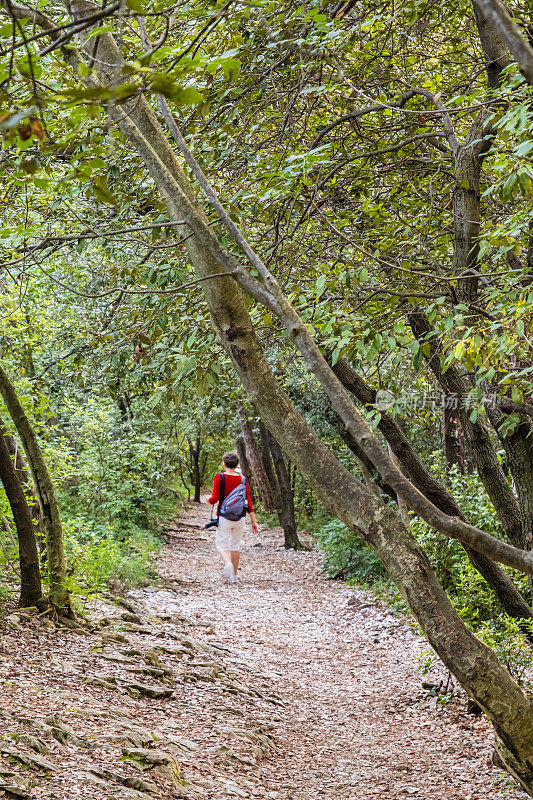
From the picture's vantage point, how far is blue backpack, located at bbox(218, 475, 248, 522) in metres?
11.1

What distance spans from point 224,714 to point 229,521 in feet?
17.5

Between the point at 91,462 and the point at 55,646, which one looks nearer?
the point at 55,646

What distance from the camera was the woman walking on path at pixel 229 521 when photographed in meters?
11.0

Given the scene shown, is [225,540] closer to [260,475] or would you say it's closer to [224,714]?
[224,714]

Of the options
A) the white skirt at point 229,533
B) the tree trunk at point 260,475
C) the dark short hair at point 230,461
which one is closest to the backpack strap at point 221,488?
the dark short hair at point 230,461

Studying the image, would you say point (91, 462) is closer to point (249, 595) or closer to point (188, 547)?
point (188, 547)

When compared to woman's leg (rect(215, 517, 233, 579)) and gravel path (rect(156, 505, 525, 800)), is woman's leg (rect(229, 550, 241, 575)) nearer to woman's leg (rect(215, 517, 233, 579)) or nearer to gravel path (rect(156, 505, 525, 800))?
woman's leg (rect(215, 517, 233, 579))

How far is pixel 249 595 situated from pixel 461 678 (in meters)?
8.90

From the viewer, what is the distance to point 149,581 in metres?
11.5

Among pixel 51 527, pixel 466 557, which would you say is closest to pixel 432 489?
pixel 466 557

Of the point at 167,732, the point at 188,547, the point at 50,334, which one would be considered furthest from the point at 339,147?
the point at 188,547

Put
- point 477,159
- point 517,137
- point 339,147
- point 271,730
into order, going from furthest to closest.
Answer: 1. point 271,730
2. point 339,147
3. point 477,159
4. point 517,137

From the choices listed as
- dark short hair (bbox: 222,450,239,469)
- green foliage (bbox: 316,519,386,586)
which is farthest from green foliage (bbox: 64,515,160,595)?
green foliage (bbox: 316,519,386,586)

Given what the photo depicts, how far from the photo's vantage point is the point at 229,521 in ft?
37.1
